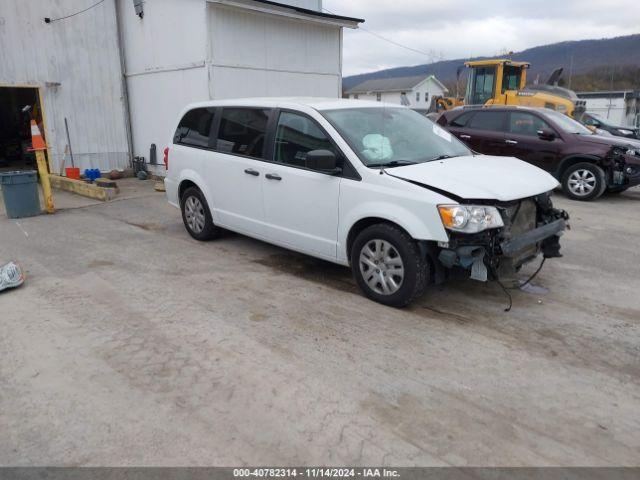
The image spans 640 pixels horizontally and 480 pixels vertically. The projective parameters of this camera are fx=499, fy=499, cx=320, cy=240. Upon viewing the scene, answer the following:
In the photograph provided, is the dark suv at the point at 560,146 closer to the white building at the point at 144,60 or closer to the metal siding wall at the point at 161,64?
the white building at the point at 144,60

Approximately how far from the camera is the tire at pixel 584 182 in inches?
368

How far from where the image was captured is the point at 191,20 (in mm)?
10867

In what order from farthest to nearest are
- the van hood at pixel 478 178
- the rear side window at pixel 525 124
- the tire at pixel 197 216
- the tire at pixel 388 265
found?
the rear side window at pixel 525 124, the tire at pixel 197 216, the tire at pixel 388 265, the van hood at pixel 478 178

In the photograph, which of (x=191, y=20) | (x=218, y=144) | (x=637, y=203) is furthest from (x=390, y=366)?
(x=191, y=20)

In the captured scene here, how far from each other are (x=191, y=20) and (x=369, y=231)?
8527 mm

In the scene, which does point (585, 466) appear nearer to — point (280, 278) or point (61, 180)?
point (280, 278)

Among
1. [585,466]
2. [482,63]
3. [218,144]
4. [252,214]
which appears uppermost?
[482,63]

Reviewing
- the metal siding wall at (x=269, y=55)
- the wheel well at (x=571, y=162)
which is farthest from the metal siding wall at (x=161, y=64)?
the wheel well at (x=571, y=162)

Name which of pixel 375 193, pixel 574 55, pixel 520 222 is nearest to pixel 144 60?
pixel 375 193

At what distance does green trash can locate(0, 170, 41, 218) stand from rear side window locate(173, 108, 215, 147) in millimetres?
3404

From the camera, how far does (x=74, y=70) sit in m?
12.4

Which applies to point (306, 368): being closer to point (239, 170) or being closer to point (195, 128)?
point (239, 170)

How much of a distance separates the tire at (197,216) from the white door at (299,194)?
4.51 feet

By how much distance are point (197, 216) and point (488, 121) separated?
276 inches
